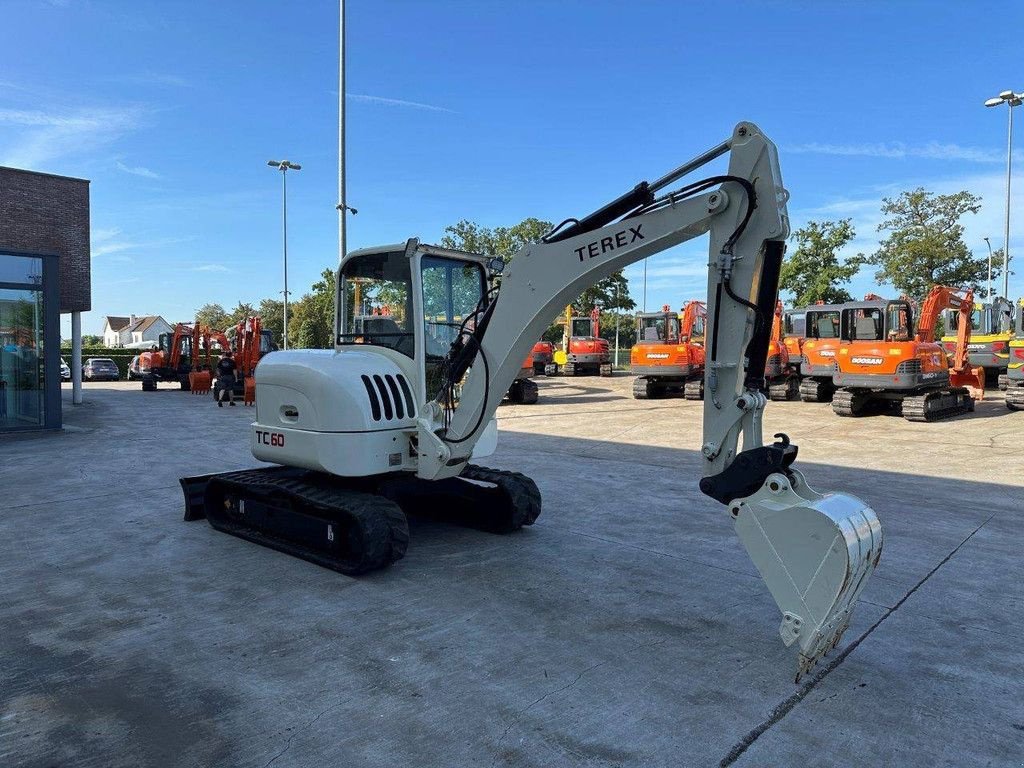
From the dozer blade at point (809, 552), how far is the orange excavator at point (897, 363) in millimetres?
13457

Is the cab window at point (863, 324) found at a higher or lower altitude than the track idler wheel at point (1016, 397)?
higher

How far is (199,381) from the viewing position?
86.5 feet

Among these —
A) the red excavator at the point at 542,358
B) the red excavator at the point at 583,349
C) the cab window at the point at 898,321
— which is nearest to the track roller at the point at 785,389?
the cab window at the point at 898,321

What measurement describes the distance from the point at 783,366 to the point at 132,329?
107052 millimetres

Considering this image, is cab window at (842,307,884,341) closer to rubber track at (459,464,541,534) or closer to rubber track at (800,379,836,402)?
rubber track at (800,379,836,402)

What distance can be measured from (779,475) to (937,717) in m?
1.35

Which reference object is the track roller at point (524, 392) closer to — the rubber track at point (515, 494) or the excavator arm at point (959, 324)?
the excavator arm at point (959, 324)

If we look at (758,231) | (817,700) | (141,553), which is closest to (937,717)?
(817,700)

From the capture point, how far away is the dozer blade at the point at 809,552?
142 inches

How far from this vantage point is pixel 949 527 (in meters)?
6.98

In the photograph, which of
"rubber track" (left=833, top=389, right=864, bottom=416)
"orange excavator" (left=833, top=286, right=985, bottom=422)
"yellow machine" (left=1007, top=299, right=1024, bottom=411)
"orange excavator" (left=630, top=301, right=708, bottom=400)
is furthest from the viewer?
"orange excavator" (left=630, top=301, right=708, bottom=400)

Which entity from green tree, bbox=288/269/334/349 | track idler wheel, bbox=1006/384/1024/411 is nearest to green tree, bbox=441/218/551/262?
green tree, bbox=288/269/334/349

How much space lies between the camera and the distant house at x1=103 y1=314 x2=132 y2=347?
110 meters

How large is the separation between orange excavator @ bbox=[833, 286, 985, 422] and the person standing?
16.9 metres
